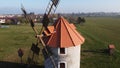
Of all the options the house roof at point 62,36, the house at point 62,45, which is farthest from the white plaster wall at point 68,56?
the house roof at point 62,36

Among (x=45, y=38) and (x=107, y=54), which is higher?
(x=45, y=38)

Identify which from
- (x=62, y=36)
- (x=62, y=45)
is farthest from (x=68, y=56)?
(x=62, y=36)

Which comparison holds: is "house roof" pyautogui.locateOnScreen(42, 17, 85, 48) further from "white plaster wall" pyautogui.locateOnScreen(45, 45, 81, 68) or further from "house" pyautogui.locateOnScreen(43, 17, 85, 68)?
"white plaster wall" pyautogui.locateOnScreen(45, 45, 81, 68)

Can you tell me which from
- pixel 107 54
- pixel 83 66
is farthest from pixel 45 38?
pixel 107 54

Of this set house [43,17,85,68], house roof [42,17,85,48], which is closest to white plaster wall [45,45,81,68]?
house [43,17,85,68]

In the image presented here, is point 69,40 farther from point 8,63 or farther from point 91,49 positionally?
point 91,49

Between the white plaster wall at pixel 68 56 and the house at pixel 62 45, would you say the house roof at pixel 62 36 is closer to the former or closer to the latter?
the house at pixel 62 45

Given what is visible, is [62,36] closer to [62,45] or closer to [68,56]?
[62,45]
